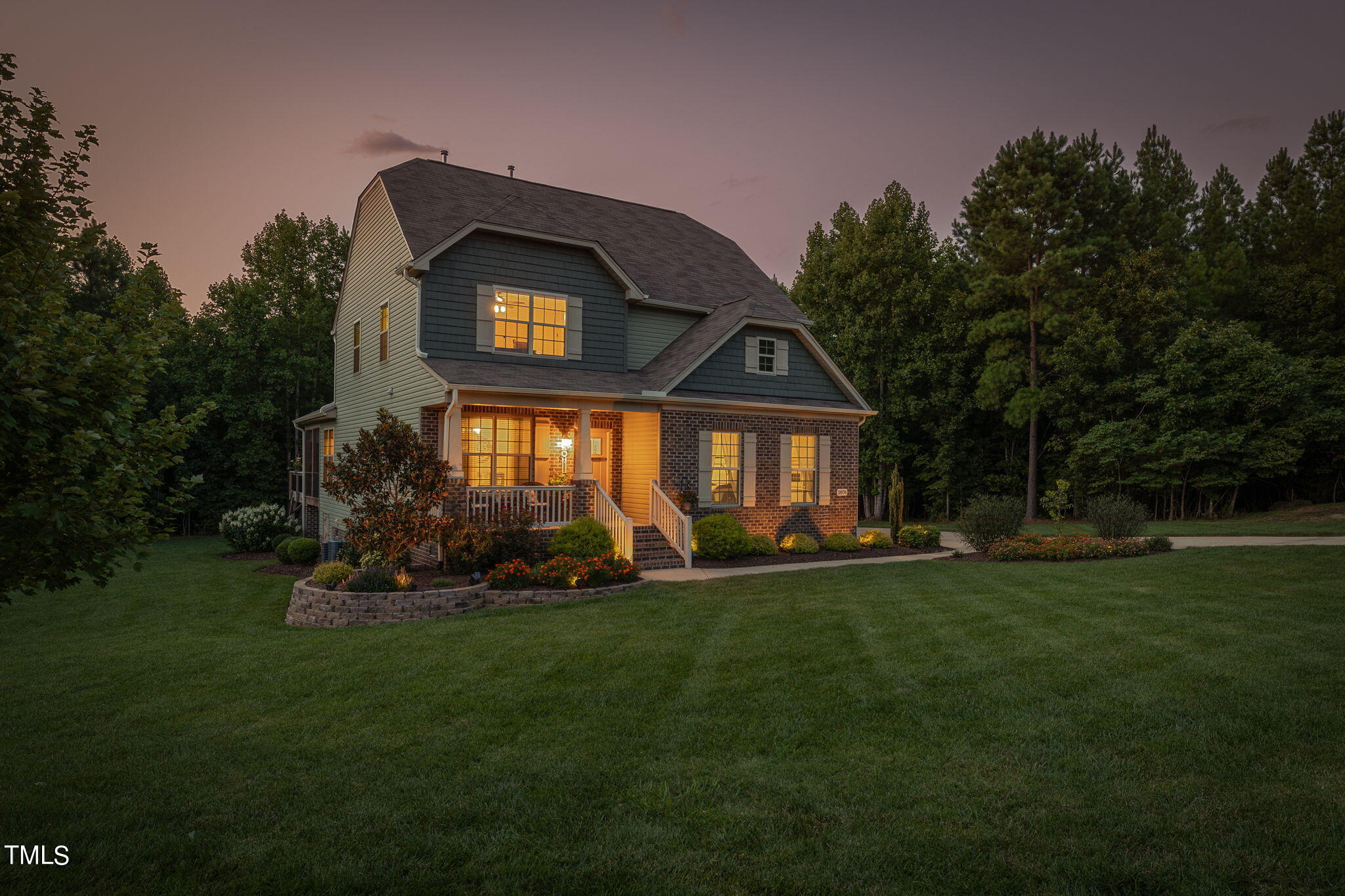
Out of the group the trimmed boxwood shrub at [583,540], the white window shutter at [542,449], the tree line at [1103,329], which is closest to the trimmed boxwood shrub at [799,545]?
the trimmed boxwood shrub at [583,540]

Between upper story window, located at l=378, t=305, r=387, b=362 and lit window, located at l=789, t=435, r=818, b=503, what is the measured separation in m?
10.3

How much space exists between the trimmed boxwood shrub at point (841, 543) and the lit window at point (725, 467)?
2.58 m

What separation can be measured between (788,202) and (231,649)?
27917mm

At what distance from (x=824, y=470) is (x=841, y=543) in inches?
87.8

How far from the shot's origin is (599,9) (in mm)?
14094

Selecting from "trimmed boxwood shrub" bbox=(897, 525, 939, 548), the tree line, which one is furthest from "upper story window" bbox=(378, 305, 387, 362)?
the tree line

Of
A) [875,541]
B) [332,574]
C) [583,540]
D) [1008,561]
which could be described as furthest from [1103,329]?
[332,574]

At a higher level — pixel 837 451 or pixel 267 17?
pixel 267 17

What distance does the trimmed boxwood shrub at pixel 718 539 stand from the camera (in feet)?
46.2

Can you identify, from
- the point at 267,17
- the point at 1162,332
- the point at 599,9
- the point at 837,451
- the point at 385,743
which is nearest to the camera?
the point at 385,743

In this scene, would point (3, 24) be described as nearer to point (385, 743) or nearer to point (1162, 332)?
point (385, 743)

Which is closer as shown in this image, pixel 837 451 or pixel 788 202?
pixel 837 451

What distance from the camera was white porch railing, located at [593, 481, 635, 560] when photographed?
1284 cm

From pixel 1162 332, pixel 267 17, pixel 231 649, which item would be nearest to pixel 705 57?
pixel 267 17
